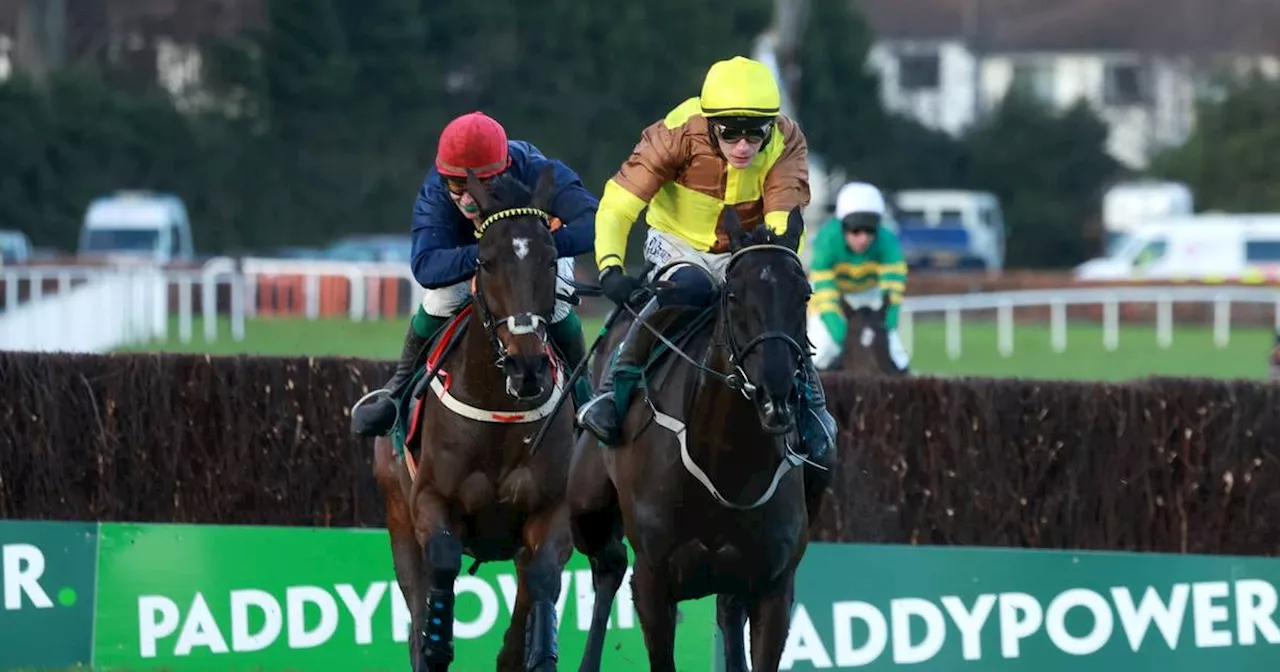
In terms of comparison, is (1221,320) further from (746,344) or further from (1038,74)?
(1038,74)

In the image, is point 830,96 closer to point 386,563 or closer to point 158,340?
point 158,340

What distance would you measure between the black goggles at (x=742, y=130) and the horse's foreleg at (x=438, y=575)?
1.50 m

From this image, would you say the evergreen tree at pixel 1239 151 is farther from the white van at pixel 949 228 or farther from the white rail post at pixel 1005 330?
the white rail post at pixel 1005 330

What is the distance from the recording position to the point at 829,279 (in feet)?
37.1

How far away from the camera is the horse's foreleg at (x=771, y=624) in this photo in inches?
249

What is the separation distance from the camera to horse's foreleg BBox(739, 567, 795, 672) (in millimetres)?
6328

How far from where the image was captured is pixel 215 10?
48.0m

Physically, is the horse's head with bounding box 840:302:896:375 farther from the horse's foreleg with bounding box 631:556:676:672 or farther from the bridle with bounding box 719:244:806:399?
the bridle with bounding box 719:244:806:399

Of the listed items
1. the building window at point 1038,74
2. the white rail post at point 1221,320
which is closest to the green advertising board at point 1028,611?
the white rail post at point 1221,320

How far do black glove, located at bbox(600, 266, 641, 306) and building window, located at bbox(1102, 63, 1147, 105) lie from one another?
205 feet

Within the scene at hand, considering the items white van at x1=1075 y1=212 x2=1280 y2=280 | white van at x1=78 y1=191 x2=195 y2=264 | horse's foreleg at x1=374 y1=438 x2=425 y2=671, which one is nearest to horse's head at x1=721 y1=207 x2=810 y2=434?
horse's foreleg at x1=374 y1=438 x2=425 y2=671

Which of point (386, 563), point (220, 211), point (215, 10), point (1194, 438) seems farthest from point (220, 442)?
point (215, 10)

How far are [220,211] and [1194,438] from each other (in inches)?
1447

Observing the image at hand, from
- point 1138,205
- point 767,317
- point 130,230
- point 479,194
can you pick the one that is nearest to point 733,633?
point 767,317
